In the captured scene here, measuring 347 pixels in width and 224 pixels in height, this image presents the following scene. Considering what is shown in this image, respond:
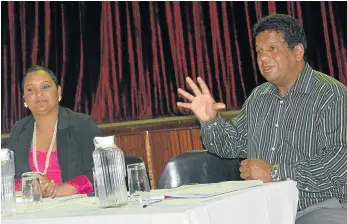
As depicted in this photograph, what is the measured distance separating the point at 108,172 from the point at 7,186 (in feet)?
1.35

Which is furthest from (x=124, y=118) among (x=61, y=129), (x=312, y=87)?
(x=312, y=87)

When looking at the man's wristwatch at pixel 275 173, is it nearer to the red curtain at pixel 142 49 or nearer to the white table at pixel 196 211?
the white table at pixel 196 211

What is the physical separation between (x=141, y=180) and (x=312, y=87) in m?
1.05

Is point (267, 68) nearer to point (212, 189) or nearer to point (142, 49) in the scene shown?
point (212, 189)

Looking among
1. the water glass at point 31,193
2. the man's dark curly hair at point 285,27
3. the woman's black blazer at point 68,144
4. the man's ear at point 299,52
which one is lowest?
the water glass at point 31,193

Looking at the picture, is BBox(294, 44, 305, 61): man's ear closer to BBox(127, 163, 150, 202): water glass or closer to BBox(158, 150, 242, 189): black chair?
BBox(158, 150, 242, 189): black chair

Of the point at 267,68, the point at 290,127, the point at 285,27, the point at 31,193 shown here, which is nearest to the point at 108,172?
the point at 31,193

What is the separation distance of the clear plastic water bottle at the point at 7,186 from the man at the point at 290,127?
36.9 inches

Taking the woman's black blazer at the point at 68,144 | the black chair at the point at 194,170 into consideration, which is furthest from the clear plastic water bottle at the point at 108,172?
the woman's black blazer at the point at 68,144

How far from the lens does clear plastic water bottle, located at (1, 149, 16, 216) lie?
2.25m

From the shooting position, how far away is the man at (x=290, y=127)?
107 inches

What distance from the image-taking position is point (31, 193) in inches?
94.9

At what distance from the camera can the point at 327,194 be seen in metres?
2.78

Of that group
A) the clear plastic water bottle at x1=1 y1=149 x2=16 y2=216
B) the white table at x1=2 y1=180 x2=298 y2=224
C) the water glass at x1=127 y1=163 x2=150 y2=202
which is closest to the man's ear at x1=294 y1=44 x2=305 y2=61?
the white table at x1=2 y1=180 x2=298 y2=224
